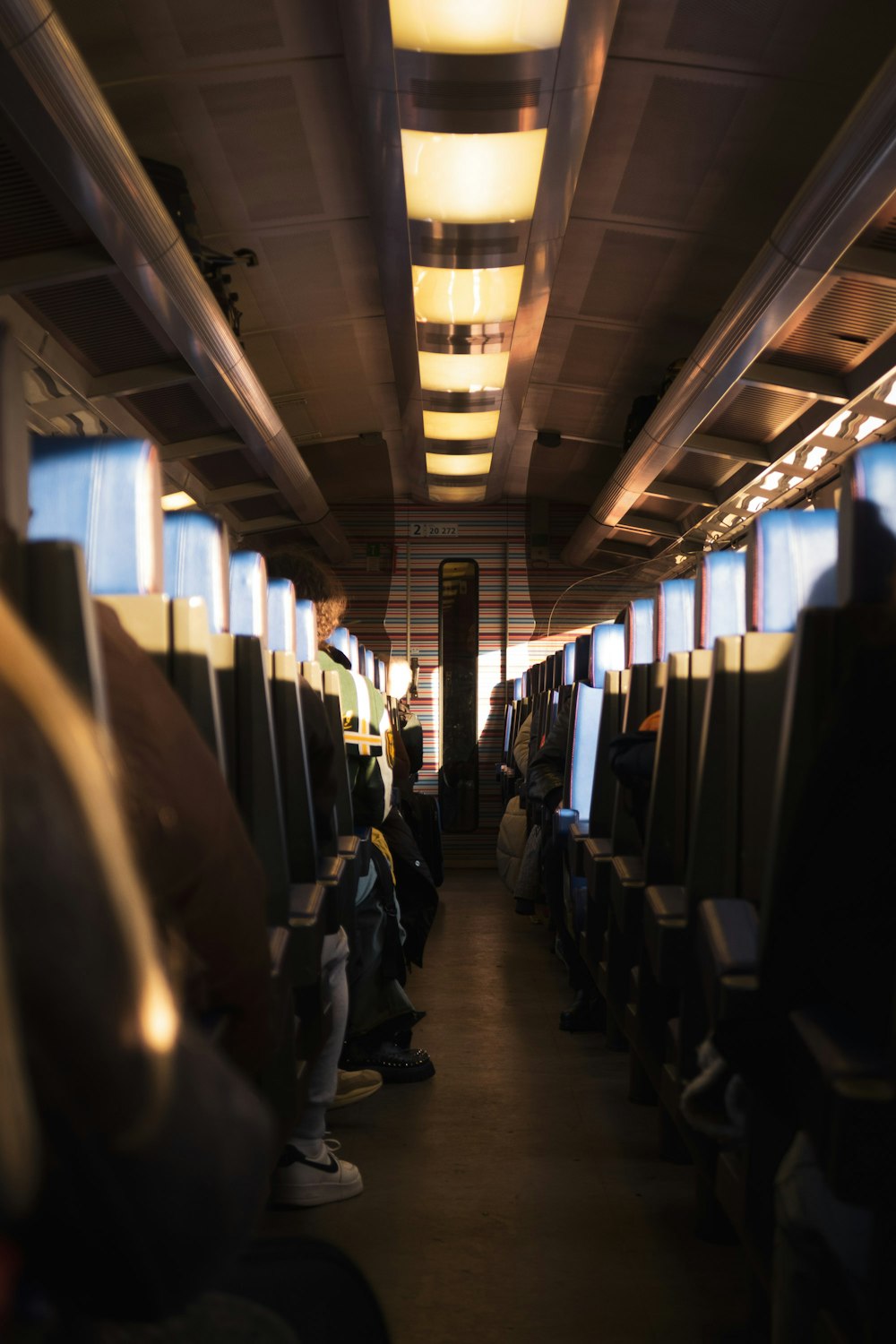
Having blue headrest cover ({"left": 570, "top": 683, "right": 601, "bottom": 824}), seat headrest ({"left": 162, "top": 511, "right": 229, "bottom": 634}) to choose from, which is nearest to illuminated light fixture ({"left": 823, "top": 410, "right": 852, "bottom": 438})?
blue headrest cover ({"left": 570, "top": 683, "right": 601, "bottom": 824})

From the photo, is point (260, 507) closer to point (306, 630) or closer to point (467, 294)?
point (467, 294)

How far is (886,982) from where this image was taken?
1.42 m

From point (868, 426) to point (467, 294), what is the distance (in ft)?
7.04

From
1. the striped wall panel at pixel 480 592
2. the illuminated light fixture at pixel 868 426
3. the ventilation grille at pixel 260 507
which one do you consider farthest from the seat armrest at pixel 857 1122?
the striped wall panel at pixel 480 592

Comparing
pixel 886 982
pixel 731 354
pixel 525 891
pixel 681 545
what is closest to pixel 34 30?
pixel 886 982

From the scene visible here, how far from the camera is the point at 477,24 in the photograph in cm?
366

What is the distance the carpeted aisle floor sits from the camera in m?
2.22

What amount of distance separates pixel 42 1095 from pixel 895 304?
206 inches

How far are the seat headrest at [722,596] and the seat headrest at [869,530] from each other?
1.14m

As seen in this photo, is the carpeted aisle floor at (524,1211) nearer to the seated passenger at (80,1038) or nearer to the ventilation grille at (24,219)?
the seated passenger at (80,1038)

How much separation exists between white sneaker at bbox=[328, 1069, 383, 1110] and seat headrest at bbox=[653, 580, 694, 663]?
65.1 inches

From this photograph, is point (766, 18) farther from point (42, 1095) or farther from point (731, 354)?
point (42, 1095)

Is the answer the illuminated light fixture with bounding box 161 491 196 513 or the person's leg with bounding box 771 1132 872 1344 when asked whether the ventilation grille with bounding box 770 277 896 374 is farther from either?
the person's leg with bounding box 771 1132 872 1344

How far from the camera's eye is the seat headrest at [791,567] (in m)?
2.28
